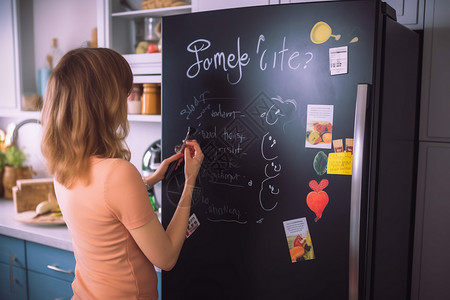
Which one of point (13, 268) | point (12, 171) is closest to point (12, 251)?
point (13, 268)

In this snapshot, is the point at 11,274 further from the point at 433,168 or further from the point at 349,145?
the point at 433,168

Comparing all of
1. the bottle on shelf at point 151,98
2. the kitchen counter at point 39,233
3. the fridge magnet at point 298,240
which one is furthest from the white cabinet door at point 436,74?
the kitchen counter at point 39,233

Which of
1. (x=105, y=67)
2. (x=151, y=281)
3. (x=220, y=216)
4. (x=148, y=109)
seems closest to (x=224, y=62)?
(x=105, y=67)

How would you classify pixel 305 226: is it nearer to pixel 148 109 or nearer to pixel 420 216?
pixel 420 216

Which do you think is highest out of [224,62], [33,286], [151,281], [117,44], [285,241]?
[117,44]

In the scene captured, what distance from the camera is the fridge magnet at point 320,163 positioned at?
4.13 feet

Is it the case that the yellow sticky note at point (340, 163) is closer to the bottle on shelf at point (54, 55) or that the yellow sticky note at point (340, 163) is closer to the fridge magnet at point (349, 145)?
the fridge magnet at point (349, 145)

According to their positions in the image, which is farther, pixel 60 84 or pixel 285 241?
pixel 285 241

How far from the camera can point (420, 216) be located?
168cm

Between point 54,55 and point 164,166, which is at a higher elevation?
point 54,55

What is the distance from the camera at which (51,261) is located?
2.07 m

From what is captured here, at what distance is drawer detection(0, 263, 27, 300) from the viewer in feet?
7.25

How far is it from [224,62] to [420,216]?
96cm

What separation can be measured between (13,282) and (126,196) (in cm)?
149
